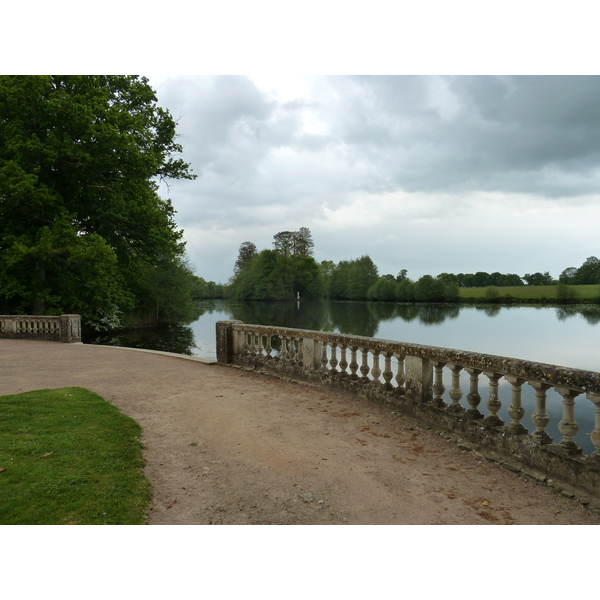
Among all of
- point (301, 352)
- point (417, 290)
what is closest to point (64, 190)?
point (301, 352)

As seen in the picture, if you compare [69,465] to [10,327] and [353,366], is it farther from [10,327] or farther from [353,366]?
[10,327]

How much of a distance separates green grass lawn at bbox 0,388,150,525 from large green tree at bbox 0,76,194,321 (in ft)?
42.8

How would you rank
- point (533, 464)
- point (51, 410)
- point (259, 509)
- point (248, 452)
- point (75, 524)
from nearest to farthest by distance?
point (75, 524)
point (259, 509)
point (533, 464)
point (248, 452)
point (51, 410)

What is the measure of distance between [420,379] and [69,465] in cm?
413

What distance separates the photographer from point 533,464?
376 centimetres

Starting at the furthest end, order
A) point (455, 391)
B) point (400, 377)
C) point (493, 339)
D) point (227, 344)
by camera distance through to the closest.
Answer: point (493, 339) → point (227, 344) → point (400, 377) → point (455, 391)

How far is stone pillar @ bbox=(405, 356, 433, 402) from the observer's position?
522cm

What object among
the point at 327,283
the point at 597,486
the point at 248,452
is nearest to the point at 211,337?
the point at 248,452

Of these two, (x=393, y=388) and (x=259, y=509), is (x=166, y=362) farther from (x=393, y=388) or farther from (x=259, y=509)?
(x=259, y=509)

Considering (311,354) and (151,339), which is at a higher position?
(311,354)

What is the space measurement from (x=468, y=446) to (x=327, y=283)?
84545 millimetres

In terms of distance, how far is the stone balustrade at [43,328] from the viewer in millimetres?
13641

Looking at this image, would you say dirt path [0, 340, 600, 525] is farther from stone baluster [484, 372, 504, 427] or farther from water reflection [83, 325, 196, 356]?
water reflection [83, 325, 196, 356]

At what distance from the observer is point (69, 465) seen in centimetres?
373
